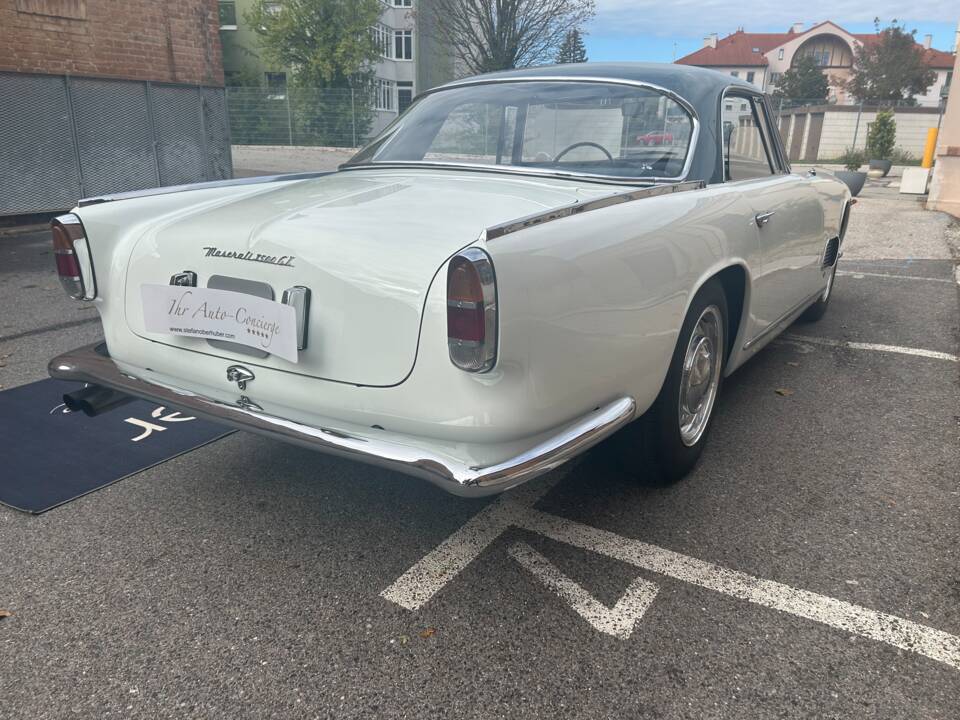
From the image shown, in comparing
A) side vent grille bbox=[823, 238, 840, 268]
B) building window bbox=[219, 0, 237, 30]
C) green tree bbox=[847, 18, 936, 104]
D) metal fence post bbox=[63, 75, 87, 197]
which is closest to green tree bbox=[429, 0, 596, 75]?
metal fence post bbox=[63, 75, 87, 197]

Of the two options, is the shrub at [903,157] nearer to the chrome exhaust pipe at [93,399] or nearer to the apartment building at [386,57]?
the apartment building at [386,57]

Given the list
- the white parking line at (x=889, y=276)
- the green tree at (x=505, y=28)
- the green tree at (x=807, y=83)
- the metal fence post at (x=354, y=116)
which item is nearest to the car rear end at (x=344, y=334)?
the white parking line at (x=889, y=276)

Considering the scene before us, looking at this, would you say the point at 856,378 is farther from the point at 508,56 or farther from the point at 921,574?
the point at 508,56

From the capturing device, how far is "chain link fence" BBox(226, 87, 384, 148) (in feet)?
77.8

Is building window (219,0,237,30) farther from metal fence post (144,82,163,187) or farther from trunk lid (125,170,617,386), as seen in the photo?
trunk lid (125,170,617,386)

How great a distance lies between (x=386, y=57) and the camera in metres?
42.2

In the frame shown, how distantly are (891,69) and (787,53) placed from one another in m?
29.9

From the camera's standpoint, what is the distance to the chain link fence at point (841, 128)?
3322 centimetres

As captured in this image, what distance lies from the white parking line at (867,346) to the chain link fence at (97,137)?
31.4 ft

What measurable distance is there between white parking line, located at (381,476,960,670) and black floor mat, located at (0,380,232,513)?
114 centimetres

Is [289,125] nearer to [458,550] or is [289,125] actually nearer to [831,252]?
[831,252]

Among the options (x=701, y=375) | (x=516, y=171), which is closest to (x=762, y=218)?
(x=701, y=375)

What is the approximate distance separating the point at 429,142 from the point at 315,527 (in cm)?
174

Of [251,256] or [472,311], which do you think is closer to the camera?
[472,311]
